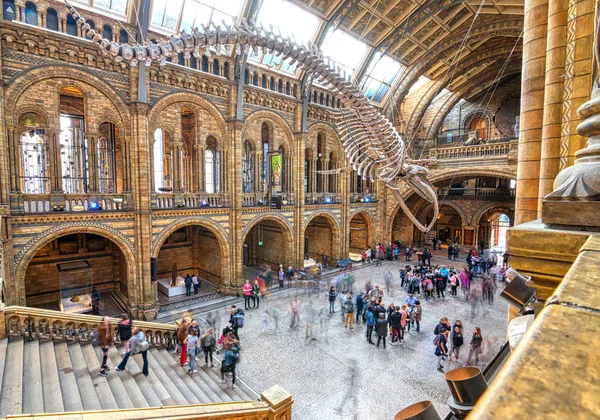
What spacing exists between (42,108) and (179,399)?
371 inches

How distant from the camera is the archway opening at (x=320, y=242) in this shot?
63.3 ft

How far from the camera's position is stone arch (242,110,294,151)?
14.4 meters

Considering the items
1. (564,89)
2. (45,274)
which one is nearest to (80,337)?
(45,274)

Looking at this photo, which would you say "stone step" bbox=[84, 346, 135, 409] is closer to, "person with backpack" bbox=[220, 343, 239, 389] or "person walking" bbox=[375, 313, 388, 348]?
"person with backpack" bbox=[220, 343, 239, 389]

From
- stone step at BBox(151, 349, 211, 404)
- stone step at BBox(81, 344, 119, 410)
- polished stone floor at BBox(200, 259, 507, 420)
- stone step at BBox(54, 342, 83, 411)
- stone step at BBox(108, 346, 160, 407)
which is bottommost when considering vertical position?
polished stone floor at BBox(200, 259, 507, 420)

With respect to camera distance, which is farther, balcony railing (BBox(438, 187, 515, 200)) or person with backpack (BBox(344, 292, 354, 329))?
balcony railing (BBox(438, 187, 515, 200))

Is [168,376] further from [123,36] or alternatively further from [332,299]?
[123,36]

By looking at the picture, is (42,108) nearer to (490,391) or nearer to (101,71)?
(101,71)

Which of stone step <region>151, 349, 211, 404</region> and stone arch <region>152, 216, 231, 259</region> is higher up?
stone arch <region>152, 216, 231, 259</region>

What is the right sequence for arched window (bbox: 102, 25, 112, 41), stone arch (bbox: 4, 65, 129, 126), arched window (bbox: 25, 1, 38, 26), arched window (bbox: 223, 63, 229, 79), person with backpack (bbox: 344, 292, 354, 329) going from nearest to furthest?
stone arch (bbox: 4, 65, 129, 126), arched window (bbox: 25, 1, 38, 26), person with backpack (bbox: 344, 292, 354, 329), arched window (bbox: 102, 25, 112, 41), arched window (bbox: 223, 63, 229, 79)

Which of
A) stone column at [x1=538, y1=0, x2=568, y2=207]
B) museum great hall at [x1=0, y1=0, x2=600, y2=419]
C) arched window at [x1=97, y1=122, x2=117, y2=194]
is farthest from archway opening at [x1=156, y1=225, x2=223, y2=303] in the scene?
stone column at [x1=538, y1=0, x2=568, y2=207]

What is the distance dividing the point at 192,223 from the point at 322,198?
7.85 meters

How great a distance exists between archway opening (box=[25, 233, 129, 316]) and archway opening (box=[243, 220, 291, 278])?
19.8ft

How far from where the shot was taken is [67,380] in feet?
19.0
